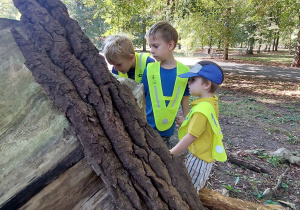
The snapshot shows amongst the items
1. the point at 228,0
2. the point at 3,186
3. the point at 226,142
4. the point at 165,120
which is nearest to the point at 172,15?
the point at 226,142

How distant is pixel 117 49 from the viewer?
209 cm

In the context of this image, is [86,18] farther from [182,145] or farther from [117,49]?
[182,145]

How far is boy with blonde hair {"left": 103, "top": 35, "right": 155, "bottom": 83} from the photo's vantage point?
2.10 meters

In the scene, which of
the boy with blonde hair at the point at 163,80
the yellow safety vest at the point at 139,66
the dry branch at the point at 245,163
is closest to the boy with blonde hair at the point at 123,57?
the yellow safety vest at the point at 139,66

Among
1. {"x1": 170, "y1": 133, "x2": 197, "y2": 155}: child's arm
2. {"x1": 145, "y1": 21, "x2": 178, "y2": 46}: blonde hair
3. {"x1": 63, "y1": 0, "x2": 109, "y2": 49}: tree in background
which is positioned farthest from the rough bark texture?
{"x1": 63, "y1": 0, "x2": 109, "y2": 49}: tree in background

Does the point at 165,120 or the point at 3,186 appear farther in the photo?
the point at 165,120

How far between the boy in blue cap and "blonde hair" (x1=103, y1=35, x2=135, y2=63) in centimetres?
64

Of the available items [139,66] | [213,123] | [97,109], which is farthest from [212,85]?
[97,109]

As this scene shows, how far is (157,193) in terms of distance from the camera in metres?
1.16

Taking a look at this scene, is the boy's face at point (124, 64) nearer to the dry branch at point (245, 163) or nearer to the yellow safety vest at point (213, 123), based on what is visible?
the yellow safety vest at point (213, 123)

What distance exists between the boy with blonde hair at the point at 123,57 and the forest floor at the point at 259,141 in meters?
0.99

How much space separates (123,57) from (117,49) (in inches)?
3.7

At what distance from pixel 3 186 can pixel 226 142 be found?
421 centimetres

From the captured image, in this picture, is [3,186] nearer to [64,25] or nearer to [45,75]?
[45,75]
